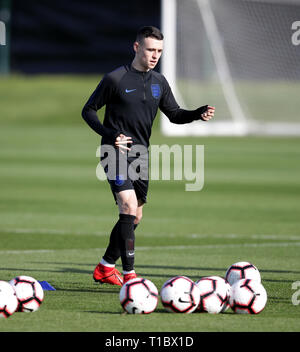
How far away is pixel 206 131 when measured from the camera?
111 feet

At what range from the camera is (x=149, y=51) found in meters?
8.38

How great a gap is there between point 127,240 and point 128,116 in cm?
117

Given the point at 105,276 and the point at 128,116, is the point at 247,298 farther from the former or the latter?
the point at 128,116

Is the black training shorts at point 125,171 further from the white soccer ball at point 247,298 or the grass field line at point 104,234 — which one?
the grass field line at point 104,234

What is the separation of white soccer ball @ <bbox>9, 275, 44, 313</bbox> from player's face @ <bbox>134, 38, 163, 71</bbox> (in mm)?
2460

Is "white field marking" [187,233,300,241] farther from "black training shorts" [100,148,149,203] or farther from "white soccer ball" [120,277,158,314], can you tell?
"white soccer ball" [120,277,158,314]

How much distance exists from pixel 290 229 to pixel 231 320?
680cm

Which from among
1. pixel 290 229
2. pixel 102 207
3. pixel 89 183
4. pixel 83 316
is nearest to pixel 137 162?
pixel 83 316

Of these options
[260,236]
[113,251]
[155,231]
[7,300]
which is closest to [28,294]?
[7,300]

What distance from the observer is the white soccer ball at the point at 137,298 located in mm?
7023

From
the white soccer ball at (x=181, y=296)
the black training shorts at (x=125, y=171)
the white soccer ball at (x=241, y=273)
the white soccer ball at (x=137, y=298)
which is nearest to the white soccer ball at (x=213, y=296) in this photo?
the white soccer ball at (x=181, y=296)

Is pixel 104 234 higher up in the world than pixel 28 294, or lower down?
higher up
